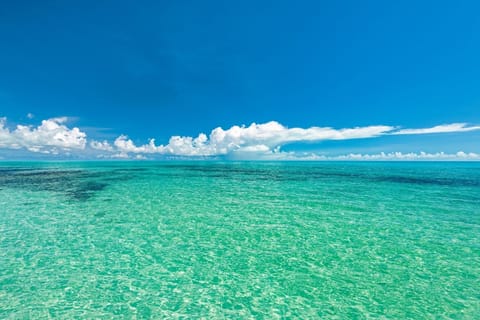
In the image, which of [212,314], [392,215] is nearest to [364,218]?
[392,215]

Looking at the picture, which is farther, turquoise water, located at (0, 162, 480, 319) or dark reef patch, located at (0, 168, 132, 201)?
dark reef patch, located at (0, 168, 132, 201)

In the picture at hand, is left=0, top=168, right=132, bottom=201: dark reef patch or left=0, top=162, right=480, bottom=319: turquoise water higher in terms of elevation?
left=0, top=168, right=132, bottom=201: dark reef patch

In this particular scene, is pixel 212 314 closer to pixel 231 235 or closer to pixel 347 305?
pixel 347 305

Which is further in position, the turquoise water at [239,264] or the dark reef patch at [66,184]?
the dark reef patch at [66,184]

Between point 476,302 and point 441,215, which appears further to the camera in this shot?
point 441,215

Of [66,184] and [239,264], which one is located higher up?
[66,184]

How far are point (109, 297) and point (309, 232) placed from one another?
9.86 m

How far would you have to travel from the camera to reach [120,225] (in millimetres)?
14539

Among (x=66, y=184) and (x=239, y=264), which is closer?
(x=239, y=264)

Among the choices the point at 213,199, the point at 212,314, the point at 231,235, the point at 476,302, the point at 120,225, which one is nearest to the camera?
the point at 212,314

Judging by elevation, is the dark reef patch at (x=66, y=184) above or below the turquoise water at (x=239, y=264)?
above

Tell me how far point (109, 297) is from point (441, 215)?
67.6 feet

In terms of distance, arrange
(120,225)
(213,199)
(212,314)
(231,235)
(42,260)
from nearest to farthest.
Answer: (212,314) < (42,260) < (231,235) < (120,225) < (213,199)

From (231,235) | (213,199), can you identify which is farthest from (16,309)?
(213,199)
